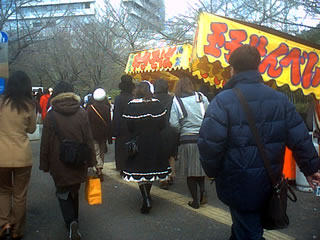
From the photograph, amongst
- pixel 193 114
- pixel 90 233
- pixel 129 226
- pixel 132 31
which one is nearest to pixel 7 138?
pixel 90 233

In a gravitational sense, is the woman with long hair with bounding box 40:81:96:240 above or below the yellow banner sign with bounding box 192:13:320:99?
below

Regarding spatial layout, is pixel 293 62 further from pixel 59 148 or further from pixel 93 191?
pixel 59 148

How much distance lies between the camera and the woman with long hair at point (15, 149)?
3.59 metres

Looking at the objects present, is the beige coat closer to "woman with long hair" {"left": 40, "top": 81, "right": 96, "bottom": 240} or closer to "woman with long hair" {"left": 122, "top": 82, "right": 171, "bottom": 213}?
"woman with long hair" {"left": 40, "top": 81, "right": 96, "bottom": 240}

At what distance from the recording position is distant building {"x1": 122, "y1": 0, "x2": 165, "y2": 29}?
1538 cm

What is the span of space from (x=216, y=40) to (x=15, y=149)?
2951 millimetres

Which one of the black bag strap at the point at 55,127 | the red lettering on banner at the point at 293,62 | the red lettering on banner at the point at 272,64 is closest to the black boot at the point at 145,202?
the black bag strap at the point at 55,127

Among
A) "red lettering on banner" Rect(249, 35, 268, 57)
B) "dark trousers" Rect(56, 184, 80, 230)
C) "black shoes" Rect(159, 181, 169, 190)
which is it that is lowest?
"black shoes" Rect(159, 181, 169, 190)

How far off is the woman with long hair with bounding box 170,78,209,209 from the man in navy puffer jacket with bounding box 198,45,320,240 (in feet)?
6.75

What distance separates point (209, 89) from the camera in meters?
10.7

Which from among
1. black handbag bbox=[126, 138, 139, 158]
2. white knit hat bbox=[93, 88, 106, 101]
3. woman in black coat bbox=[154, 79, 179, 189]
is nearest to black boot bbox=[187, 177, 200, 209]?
woman in black coat bbox=[154, 79, 179, 189]

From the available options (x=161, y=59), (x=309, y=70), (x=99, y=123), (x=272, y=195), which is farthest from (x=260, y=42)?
(x=161, y=59)

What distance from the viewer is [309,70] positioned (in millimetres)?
4848

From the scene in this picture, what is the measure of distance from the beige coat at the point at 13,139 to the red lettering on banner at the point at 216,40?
8.43 ft
